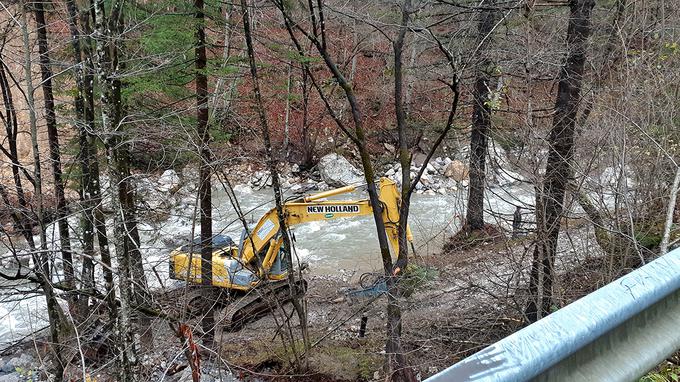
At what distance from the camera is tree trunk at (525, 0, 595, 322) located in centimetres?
748

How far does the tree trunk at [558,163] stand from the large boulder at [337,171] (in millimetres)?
16727

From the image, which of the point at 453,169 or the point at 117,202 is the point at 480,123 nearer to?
the point at 453,169

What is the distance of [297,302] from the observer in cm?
1001

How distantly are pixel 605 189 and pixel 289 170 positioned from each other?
790 inches

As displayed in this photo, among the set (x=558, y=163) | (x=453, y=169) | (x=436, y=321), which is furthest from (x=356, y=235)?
(x=558, y=163)

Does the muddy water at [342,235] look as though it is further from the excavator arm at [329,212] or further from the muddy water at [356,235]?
the excavator arm at [329,212]

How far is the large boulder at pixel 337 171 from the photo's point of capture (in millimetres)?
25469

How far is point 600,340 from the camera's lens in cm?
153

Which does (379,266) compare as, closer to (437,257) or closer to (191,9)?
(437,257)

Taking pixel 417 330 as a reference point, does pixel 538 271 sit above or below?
above

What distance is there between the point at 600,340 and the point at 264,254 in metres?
11.4

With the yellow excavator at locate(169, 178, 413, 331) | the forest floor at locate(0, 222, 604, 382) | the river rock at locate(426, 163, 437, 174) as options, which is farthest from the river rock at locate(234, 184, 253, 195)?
the forest floor at locate(0, 222, 604, 382)

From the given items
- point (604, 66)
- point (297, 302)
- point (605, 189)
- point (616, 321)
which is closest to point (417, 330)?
point (297, 302)

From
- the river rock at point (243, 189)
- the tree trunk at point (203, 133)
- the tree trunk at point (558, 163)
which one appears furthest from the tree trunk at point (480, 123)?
the river rock at point (243, 189)
